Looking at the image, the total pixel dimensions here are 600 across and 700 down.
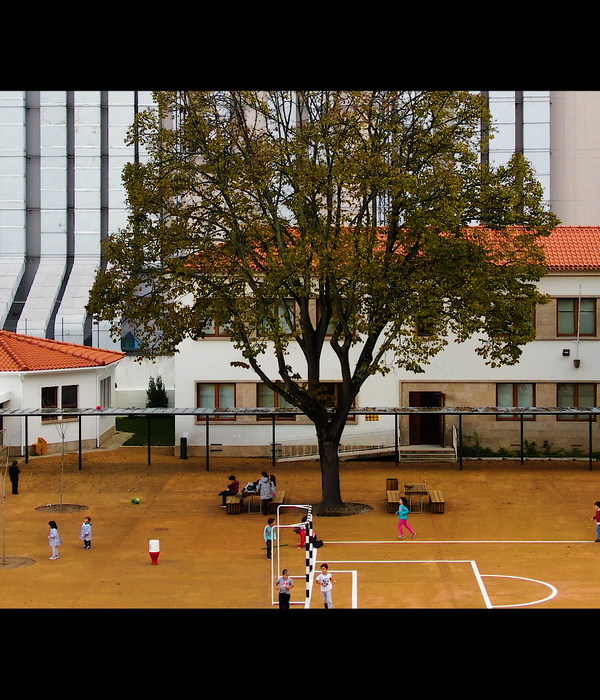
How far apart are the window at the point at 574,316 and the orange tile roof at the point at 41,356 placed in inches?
751

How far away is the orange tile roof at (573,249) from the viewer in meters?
37.7

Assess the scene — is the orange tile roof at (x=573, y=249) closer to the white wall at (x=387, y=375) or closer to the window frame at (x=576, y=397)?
the white wall at (x=387, y=375)

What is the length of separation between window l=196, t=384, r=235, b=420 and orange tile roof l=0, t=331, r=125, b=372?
16.2 ft

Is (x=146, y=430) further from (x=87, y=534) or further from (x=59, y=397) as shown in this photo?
(x=87, y=534)

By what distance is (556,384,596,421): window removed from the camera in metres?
38.4

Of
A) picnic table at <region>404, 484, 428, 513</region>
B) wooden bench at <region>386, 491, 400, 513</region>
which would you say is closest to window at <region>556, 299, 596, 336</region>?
picnic table at <region>404, 484, 428, 513</region>

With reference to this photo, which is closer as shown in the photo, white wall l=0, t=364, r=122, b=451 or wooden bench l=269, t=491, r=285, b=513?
wooden bench l=269, t=491, r=285, b=513

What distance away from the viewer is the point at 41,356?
131 feet

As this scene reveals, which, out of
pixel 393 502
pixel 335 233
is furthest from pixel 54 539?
pixel 335 233

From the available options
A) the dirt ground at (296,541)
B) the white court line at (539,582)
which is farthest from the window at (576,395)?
the white court line at (539,582)

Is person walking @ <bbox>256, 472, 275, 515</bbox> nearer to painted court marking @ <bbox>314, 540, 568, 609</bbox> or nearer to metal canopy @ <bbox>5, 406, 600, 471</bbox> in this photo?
painted court marking @ <bbox>314, 540, 568, 609</bbox>

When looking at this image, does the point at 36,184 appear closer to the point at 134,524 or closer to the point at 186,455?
the point at 186,455

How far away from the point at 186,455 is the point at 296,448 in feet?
14.5

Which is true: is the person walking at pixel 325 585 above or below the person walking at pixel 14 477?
below
